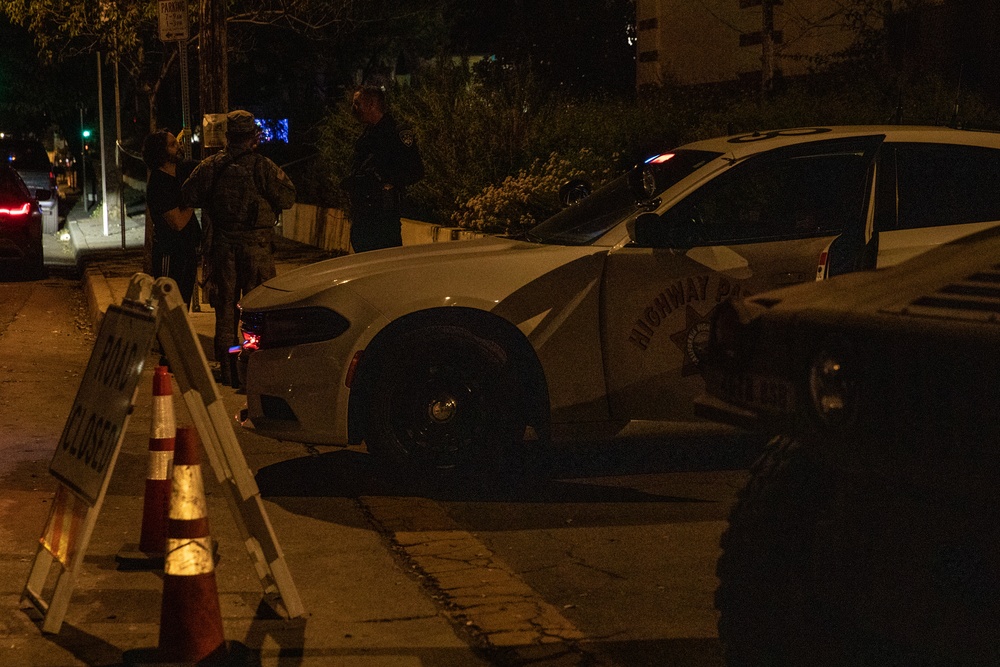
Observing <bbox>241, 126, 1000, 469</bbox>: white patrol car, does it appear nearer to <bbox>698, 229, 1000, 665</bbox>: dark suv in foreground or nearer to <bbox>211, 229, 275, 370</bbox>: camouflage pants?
<bbox>211, 229, 275, 370</bbox>: camouflage pants

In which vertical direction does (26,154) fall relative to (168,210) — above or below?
above

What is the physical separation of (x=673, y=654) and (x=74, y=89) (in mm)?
37395

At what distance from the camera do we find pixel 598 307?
729cm

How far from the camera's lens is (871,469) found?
345 cm

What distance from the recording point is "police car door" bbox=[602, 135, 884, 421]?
7.19 m

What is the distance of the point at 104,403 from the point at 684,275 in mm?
3041

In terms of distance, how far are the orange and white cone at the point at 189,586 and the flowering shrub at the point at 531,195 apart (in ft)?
32.2

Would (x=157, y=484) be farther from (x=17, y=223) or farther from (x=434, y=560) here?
(x=17, y=223)

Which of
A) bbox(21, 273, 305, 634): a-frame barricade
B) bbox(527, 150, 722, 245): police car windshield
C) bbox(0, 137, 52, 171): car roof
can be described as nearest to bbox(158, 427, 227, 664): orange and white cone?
bbox(21, 273, 305, 634): a-frame barricade

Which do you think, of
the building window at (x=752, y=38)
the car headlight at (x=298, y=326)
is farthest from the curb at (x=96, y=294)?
the building window at (x=752, y=38)

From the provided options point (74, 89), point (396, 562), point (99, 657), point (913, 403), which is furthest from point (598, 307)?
point (74, 89)

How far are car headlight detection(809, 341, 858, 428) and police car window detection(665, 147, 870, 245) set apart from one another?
146 inches

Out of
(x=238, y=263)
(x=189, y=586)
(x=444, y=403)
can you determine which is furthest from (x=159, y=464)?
(x=238, y=263)

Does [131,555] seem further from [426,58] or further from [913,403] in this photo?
[426,58]
